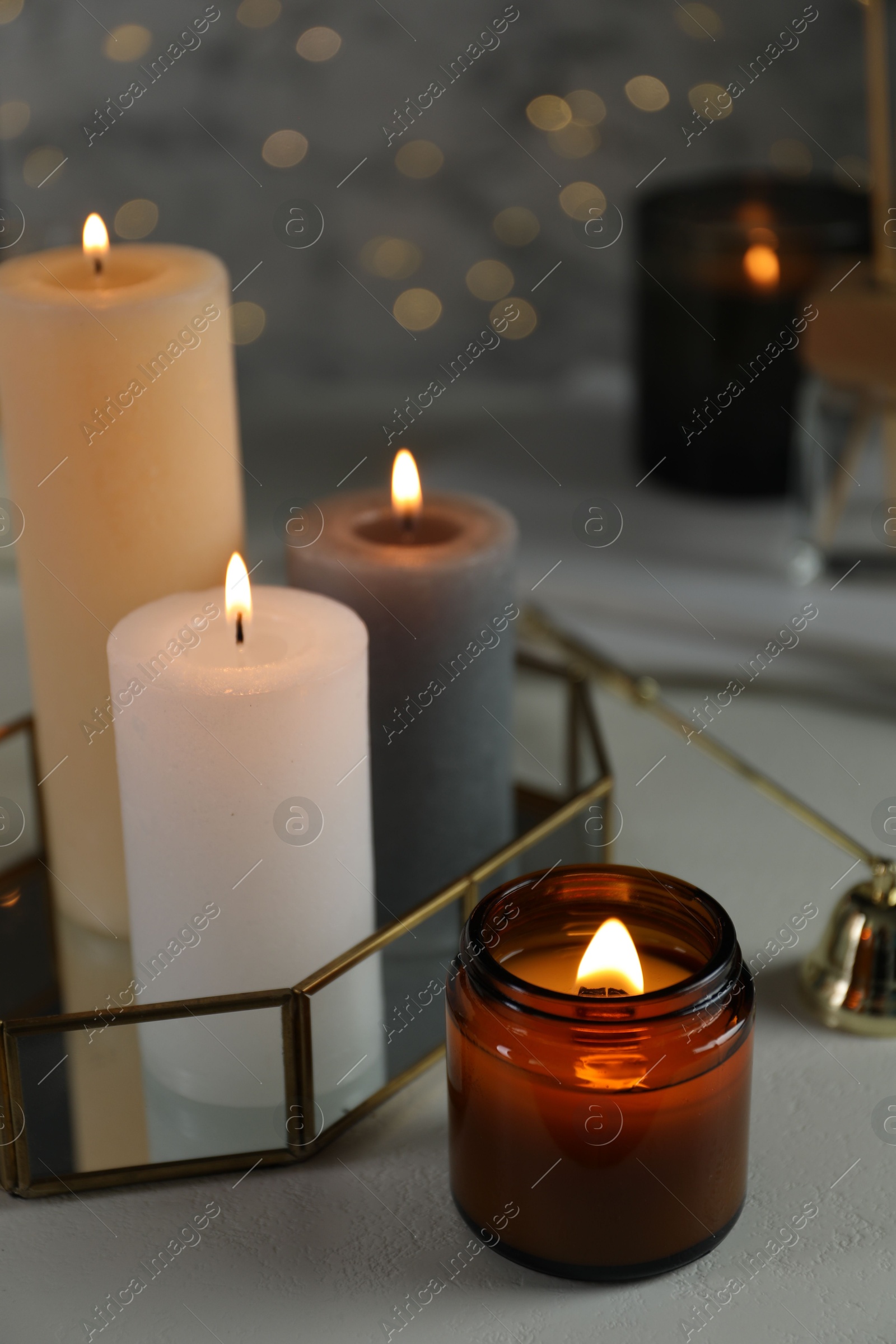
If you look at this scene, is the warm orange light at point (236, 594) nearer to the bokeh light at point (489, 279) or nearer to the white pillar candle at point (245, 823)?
the white pillar candle at point (245, 823)

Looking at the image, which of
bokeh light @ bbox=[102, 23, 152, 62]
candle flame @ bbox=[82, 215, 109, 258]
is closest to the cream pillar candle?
candle flame @ bbox=[82, 215, 109, 258]

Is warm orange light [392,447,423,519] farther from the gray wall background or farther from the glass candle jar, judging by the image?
the gray wall background

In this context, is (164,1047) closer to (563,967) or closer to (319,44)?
(563,967)

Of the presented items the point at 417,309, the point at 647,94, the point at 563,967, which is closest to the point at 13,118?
the point at 417,309

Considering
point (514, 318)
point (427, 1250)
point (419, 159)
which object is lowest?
point (427, 1250)

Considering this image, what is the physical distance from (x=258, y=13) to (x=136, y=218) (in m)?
0.15

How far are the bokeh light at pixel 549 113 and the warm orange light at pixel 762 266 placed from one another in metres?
0.24

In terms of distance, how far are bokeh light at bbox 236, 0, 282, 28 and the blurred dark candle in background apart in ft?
0.91

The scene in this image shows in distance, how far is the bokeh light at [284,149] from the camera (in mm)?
974

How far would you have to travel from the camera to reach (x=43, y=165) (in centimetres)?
96

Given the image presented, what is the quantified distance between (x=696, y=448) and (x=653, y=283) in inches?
3.7

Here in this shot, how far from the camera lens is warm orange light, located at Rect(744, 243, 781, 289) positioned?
79 cm

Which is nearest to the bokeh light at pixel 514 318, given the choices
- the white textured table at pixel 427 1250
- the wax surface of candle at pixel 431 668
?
the wax surface of candle at pixel 431 668

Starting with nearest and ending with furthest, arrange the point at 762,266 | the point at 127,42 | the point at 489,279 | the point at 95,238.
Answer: the point at 95,238, the point at 762,266, the point at 127,42, the point at 489,279
